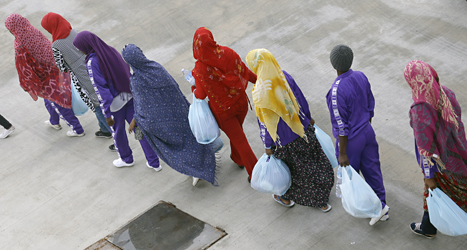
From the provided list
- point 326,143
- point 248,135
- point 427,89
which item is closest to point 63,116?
point 248,135

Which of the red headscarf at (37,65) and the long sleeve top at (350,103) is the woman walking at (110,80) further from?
the long sleeve top at (350,103)

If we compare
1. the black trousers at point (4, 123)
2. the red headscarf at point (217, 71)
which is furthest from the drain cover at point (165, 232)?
the black trousers at point (4, 123)

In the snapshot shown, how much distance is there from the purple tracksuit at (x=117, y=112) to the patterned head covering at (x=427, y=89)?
273 centimetres

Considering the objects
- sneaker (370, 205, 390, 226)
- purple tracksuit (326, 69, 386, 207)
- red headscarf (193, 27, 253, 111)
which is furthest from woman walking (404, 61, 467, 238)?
red headscarf (193, 27, 253, 111)

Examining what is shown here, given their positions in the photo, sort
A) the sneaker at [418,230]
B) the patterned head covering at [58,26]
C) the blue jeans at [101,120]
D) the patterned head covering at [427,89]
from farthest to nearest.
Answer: the blue jeans at [101,120], the patterned head covering at [58,26], the sneaker at [418,230], the patterned head covering at [427,89]

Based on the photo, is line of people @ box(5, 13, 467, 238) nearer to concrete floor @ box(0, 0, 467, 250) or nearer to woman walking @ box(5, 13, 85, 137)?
woman walking @ box(5, 13, 85, 137)

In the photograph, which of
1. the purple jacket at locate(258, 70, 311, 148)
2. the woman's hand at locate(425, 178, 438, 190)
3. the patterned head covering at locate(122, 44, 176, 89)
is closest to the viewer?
the woman's hand at locate(425, 178, 438, 190)

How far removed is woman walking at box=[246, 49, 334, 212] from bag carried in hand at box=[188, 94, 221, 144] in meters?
0.56

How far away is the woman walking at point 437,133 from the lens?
9.32 ft

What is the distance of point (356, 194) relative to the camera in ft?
11.1

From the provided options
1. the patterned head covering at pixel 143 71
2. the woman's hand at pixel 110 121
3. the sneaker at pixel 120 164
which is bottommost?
the sneaker at pixel 120 164

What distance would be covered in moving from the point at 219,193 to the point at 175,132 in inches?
28.4

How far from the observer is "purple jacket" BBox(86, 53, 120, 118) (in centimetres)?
427

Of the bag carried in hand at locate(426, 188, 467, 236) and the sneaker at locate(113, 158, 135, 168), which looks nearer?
the bag carried in hand at locate(426, 188, 467, 236)
